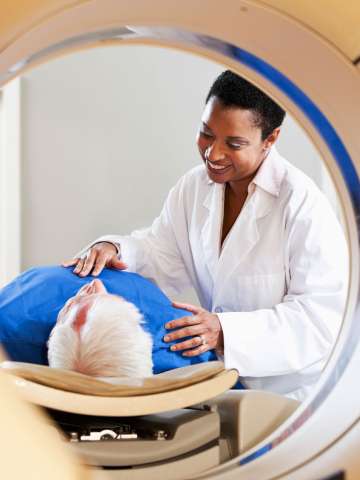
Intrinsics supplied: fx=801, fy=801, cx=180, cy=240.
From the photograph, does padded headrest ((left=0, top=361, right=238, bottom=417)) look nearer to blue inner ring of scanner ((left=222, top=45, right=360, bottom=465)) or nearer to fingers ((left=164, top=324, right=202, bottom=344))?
blue inner ring of scanner ((left=222, top=45, right=360, bottom=465))

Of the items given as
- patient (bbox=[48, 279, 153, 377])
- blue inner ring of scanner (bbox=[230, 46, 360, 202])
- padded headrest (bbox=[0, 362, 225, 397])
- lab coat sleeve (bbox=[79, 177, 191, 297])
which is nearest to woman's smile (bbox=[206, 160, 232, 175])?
lab coat sleeve (bbox=[79, 177, 191, 297])

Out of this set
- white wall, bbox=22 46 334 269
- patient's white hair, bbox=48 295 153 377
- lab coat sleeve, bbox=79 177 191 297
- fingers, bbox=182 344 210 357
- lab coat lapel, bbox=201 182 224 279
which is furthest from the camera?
white wall, bbox=22 46 334 269

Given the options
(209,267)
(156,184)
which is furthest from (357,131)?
(156,184)

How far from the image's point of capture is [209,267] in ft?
5.21

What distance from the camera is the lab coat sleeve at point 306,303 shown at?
1.40 m

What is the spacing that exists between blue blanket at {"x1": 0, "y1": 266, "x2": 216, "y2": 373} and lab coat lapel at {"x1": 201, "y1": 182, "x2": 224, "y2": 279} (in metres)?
0.14

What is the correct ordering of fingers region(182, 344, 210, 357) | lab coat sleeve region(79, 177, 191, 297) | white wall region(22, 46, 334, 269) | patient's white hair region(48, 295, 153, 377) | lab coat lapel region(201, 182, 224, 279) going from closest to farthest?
patient's white hair region(48, 295, 153, 377)
fingers region(182, 344, 210, 357)
lab coat lapel region(201, 182, 224, 279)
lab coat sleeve region(79, 177, 191, 297)
white wall region(22, 46, 334, 269)

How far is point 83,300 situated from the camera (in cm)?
132

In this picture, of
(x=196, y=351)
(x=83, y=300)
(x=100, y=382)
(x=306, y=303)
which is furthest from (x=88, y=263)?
(x=100, y=382)

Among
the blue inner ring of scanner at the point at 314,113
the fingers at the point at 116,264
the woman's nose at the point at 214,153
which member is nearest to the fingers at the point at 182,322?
the fingers at the point at 116,264

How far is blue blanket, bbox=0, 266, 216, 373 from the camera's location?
143 centimetres

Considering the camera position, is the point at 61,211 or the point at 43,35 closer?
the point at 43,35

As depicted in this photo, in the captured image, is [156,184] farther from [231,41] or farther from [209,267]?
[231,41]

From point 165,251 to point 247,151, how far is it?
344 millimetres
